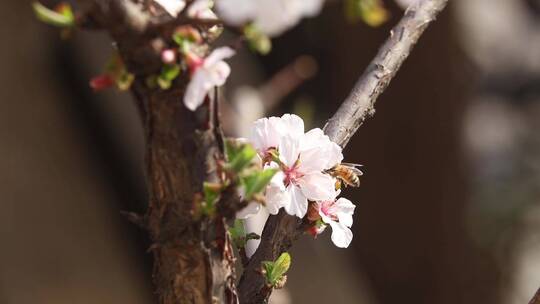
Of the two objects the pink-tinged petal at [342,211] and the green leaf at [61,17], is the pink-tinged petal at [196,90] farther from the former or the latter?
the pink-tinged petal at [342,211]

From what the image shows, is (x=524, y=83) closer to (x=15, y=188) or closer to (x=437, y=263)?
(x=437, y=263)

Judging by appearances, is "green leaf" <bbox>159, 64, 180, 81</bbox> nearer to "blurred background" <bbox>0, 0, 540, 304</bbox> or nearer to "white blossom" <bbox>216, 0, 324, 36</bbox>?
"white blossom" <bbox>216, 0, 324, 36</bbox>

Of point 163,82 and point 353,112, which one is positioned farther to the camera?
point 353,112

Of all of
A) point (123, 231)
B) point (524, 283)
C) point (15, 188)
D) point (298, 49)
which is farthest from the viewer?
point (524, 283)

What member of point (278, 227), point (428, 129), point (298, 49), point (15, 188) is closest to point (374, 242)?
point (428, 129)

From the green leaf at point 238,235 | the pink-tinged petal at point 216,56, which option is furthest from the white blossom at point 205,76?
the green leaf at point 238,235

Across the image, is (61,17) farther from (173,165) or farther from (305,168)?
(305,168)

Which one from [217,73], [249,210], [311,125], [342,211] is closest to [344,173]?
[342,211]
